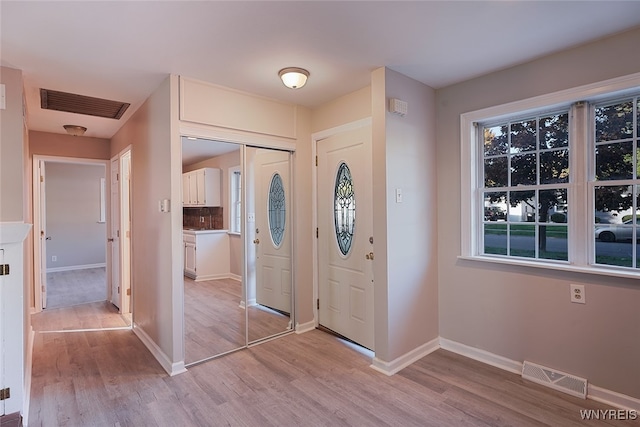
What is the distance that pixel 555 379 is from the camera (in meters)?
2.51

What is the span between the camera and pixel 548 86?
2547 mm

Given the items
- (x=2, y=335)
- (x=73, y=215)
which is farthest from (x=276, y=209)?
(x=73, y=215)

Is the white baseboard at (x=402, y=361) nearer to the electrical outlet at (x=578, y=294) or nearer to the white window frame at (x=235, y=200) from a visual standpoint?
the electrical outlet at (x=578, y=294)

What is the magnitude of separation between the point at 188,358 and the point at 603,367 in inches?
127

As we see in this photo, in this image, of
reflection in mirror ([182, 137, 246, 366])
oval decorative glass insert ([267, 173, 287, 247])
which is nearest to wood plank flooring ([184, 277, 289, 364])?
reflection in mirror ([182, 137, 246, 366])

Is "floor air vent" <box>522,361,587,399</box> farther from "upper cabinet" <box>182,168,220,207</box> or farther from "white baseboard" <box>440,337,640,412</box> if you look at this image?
"upper cabinet" <box>182,168,220,207</box>

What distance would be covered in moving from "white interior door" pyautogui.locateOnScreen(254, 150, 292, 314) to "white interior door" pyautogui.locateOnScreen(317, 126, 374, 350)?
0.37m

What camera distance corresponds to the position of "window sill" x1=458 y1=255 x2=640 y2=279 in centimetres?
225

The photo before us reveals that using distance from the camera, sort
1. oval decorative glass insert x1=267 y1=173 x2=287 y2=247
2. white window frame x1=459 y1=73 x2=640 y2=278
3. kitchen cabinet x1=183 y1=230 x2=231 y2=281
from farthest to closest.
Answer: oval decorative glass insert x1=267 y1=173 x2=287 y2=247 → kitchen cabinet x1=183 y1=230 x2=231 y2=281 → white window frame x1=459 y1=73 x2=640 y2=278

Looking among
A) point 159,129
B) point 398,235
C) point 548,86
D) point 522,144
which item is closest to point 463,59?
point 548,86

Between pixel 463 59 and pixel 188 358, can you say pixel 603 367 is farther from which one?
pixel 188 358

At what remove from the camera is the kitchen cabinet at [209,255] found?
3113 millimetres

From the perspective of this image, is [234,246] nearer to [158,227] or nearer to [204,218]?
[204,218]

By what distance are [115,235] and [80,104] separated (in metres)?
1.98
